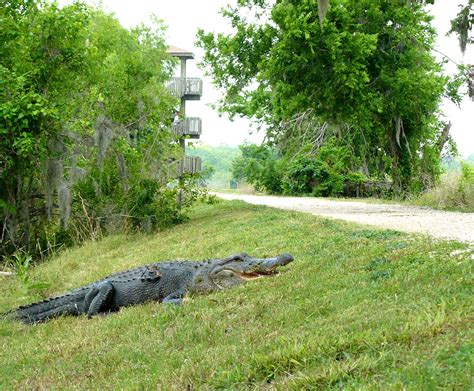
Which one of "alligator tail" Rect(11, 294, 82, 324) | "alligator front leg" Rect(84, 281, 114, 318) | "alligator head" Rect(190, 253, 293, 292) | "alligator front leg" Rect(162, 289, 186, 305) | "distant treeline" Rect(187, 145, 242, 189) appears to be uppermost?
"distant treeline" Rect(187, 145, 242, 189)

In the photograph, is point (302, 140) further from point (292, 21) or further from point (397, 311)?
point (397, 311)

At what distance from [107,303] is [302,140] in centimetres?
2542

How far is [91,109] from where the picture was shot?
1772 cm

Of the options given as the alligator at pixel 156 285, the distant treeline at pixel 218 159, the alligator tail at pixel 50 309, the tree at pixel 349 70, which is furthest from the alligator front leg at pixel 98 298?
the distant treeline at pixel 218 159

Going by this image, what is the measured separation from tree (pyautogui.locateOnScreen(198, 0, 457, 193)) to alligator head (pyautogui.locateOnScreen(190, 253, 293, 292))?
890 centimetres

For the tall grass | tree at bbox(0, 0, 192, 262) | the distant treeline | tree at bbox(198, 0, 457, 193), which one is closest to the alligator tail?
tree at bbox(0, 0, 192, 262)

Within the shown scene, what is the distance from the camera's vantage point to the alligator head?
8.07 m

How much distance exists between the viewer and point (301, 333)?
5.05 meters

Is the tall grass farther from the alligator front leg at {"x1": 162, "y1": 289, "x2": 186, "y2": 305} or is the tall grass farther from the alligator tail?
the alligator tail

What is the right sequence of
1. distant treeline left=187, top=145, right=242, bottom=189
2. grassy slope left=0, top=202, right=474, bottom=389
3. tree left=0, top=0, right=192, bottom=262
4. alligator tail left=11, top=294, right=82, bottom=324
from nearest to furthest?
1. grassy slope left=0, top=202, right=474, bottom=389
2. alligator tail left=11, top=294, right=82, bottom=324
3. tree left=0, top=0, right=192, bottom=262
4. distant treeline left=187, top=145, right=242, bottom=189

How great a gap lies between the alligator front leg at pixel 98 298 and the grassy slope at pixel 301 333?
0.23 metres

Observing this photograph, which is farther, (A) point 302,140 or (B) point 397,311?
(A) point 302,140

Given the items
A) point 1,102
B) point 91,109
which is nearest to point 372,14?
point 91,109

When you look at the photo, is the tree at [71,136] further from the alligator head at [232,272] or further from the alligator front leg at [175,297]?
the alligator head at [232,272]
